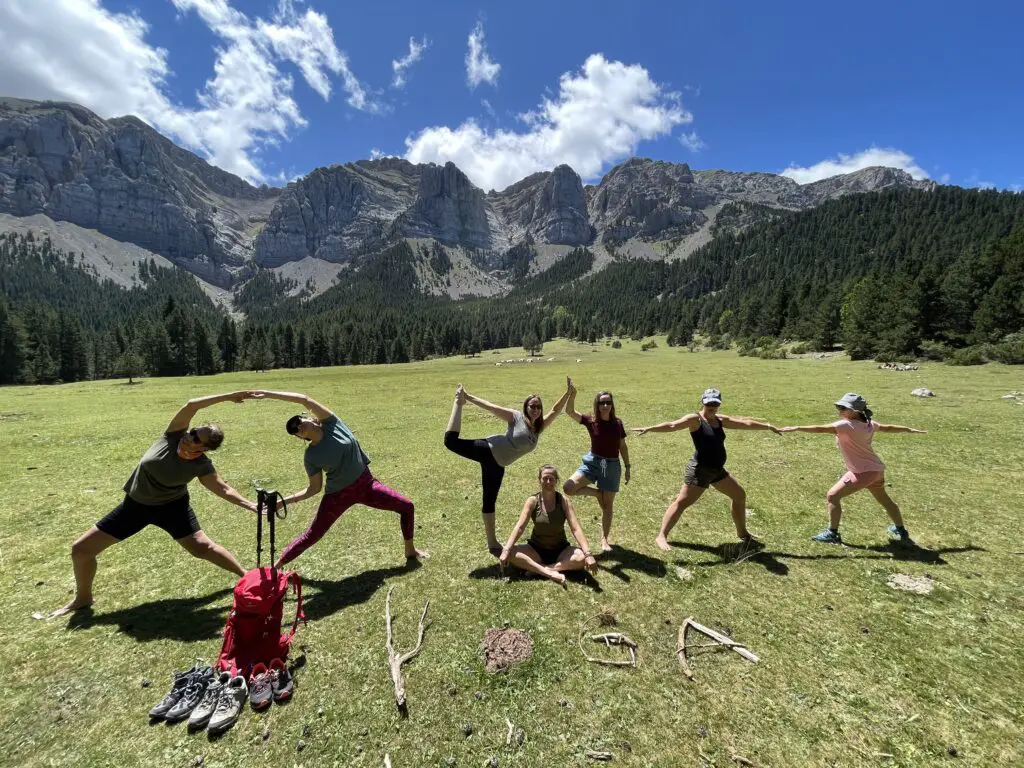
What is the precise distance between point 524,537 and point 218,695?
19.6 ft

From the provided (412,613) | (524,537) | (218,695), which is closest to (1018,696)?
(524,537)

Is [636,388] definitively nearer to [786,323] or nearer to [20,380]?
[786,323]

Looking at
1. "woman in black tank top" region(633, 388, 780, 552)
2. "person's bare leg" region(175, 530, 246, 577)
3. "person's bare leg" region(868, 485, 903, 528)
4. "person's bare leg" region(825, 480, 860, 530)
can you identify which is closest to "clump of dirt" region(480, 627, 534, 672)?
"woman in black tank top" region(633, 388, 780, 552)

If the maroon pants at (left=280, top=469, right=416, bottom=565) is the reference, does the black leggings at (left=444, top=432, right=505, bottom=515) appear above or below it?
above

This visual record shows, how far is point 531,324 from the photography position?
7328 inches

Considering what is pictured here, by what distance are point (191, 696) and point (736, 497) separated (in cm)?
954

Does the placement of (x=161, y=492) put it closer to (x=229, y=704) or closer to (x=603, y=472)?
(x=229, y=704)

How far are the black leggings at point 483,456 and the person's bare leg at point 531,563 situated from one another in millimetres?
1130

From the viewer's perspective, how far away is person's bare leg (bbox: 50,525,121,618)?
658cm

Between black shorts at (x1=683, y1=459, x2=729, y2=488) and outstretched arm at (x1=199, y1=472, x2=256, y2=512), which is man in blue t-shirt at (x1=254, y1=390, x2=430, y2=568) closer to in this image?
outstretched arm at (x1=199, y1=472, x2=256, y2=512)

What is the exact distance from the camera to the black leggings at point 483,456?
7.89 meters

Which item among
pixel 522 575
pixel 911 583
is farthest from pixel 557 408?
pixel 911 583

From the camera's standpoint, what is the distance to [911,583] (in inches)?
294

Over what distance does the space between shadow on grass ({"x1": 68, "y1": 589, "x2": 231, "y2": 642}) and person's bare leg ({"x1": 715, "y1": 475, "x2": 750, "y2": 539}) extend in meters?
9.40
